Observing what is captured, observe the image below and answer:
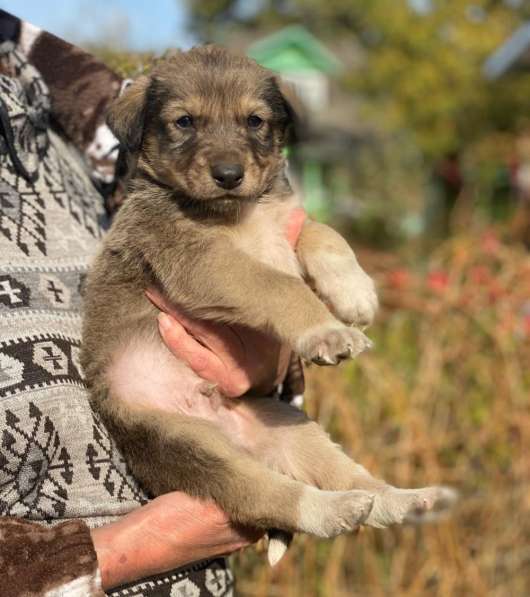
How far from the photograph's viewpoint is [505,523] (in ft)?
16.9

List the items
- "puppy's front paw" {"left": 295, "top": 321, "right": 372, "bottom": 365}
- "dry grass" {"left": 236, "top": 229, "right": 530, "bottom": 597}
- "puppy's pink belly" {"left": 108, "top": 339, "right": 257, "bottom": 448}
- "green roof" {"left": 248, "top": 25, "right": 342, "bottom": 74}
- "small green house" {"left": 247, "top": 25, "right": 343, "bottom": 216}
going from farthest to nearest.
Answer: "green roof" {"left": 248, "top": 25, "right": 342, "bottom": 74} → "small green house" {"left": 247, "top": 25, "right": 343, "bottom": 216} → "dry grass" {"left": 236, "top": 229, "right": 530, "bottom": 597} → "puppy's pink belly" {"left": 108, "top": 339, "right": 257, "bottom": 448} → "puppy's front paw" {"left": 295, "top": 321, "right": 372, "bottom": 365}

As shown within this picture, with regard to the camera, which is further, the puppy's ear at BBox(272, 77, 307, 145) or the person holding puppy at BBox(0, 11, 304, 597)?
the puppy's ear at BBox(272, 77, 307, 145)

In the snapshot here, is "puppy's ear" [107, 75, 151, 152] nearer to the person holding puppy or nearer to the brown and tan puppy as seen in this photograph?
the brown and tan puppy

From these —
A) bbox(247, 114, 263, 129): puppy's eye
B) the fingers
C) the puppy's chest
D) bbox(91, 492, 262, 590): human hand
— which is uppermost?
bbox(247, 114, 263, 129): puppy's eye

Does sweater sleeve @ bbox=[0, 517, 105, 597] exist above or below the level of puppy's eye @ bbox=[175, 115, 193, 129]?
below

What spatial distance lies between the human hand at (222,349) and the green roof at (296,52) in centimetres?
3091

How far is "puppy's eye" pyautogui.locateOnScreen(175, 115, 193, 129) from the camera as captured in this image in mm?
3223

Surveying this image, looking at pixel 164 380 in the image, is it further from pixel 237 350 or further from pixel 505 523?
pixel 505 523

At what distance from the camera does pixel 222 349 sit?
315 cm

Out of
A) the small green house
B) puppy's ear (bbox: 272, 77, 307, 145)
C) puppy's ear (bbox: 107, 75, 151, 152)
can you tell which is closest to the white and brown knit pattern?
puppy's ear (bbox: 107, 75, 151, 152)

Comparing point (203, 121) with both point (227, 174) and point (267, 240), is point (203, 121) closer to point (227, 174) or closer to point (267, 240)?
point (227, 174)

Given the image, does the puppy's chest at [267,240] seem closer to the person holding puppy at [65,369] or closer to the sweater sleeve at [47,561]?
the person holding puppy at [65,369]

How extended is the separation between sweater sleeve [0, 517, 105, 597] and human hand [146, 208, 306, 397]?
0.77 meters

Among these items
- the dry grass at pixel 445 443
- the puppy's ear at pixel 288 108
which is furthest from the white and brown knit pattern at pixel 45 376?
the dry grass at pixel 445 443
